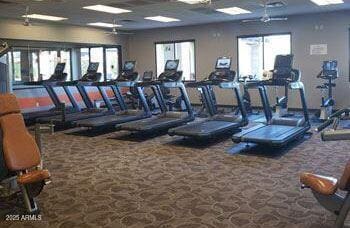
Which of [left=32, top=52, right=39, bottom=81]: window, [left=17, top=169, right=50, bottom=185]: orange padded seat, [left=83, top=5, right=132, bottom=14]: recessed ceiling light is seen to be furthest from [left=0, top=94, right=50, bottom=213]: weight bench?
[left=32, top=52, right=39, bottom=81]: window

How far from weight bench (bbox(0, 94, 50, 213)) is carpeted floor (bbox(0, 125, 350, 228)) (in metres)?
0.31

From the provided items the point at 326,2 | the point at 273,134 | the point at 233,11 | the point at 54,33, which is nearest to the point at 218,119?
the point at 273,134

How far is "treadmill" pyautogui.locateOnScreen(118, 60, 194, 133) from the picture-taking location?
760cm

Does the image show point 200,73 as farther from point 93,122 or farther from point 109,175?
point 109,175

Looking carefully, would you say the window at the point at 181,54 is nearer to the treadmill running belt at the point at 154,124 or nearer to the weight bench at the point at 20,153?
the treadmill running belt at the point at 154,124

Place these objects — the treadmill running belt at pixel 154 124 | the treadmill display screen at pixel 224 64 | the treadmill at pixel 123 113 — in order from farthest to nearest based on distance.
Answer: the treadmill display screen at pixel 224 64 < the treadmill at pixel 123 113 < the treadmill running belt at pixel 154 124

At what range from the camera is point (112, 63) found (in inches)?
558

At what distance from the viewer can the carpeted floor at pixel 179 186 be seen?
11.5 ft

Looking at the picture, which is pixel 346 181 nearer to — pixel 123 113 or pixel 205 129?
pixel 205 129

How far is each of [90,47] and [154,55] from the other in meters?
2.32

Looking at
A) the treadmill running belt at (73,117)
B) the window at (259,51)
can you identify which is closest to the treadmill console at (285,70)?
the window at (259,51)

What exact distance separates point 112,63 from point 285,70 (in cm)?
806

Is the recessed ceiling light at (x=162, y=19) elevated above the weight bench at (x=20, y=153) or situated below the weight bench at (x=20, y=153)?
above

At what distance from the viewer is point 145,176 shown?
4.96m
